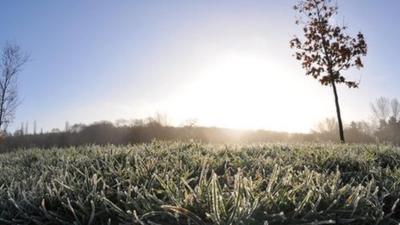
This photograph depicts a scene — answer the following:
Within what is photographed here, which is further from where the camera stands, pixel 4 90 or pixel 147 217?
pixel 4 90

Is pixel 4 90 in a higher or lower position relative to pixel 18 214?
higher

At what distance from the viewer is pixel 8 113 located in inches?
920

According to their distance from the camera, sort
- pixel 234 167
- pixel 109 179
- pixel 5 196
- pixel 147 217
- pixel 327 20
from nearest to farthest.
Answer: pixel 147 217, pixel 5 196, pixel 109 179, pixel 234 167, pixel 327 20

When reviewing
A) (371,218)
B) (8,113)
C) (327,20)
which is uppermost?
(327,20)

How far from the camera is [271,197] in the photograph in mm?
2873

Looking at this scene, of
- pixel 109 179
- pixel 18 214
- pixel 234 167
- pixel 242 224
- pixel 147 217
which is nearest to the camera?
pixel 242 224

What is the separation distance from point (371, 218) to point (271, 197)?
0.74m

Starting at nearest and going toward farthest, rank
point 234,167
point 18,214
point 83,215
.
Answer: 1. point 83,215
2. point 18,214
3. point 234,167

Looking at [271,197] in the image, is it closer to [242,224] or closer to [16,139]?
[242,224]

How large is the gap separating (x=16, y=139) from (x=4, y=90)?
22.2 m

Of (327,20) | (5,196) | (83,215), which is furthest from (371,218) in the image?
(327,20)

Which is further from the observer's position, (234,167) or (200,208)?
(234,167)

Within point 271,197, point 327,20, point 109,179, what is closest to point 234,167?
point 109,179

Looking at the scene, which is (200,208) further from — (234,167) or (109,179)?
(234,167)
